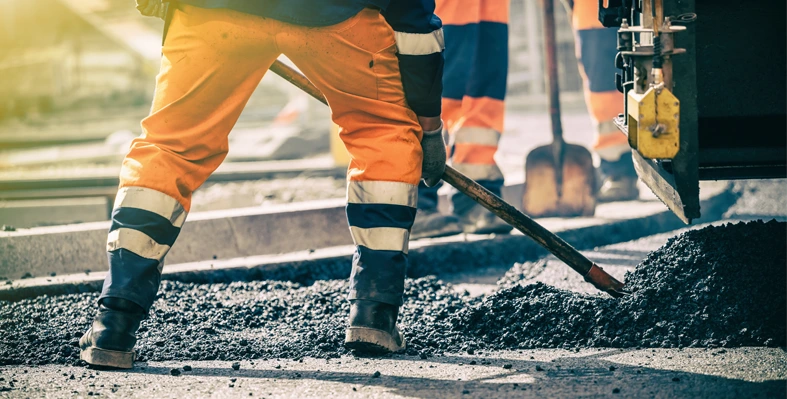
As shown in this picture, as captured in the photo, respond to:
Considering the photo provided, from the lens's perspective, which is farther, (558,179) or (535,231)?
(558,179)

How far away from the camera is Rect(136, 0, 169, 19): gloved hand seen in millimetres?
2910

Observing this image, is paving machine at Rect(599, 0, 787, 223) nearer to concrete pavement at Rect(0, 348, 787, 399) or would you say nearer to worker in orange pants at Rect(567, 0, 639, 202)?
concrete pavement at Rect(0, 348, 787, 399)

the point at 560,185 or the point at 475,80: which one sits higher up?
the point at 475,80

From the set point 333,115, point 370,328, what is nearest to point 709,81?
point 333,115

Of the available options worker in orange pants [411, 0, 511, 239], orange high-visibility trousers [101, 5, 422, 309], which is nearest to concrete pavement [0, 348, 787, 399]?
orange high-visibility trousers [101, 5, 422, 309]

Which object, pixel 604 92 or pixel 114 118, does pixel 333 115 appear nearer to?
pixel 604 92

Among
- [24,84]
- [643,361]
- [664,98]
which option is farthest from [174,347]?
[24,84]

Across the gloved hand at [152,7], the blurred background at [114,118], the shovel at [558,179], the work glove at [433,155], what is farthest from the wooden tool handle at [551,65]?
the gloved hand at [152,7]

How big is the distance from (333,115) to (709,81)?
1.18 m

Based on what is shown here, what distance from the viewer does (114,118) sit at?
13.0 m

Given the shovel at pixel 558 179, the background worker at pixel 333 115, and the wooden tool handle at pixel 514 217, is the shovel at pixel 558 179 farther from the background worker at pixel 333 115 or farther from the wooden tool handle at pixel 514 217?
the background worker at pixel 333 115

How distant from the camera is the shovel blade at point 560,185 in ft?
16.9

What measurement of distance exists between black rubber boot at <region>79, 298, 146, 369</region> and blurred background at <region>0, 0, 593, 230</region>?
2766 mm

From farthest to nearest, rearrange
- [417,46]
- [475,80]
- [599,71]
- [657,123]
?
[599,71], [475,80], [417,46], [657,123]
